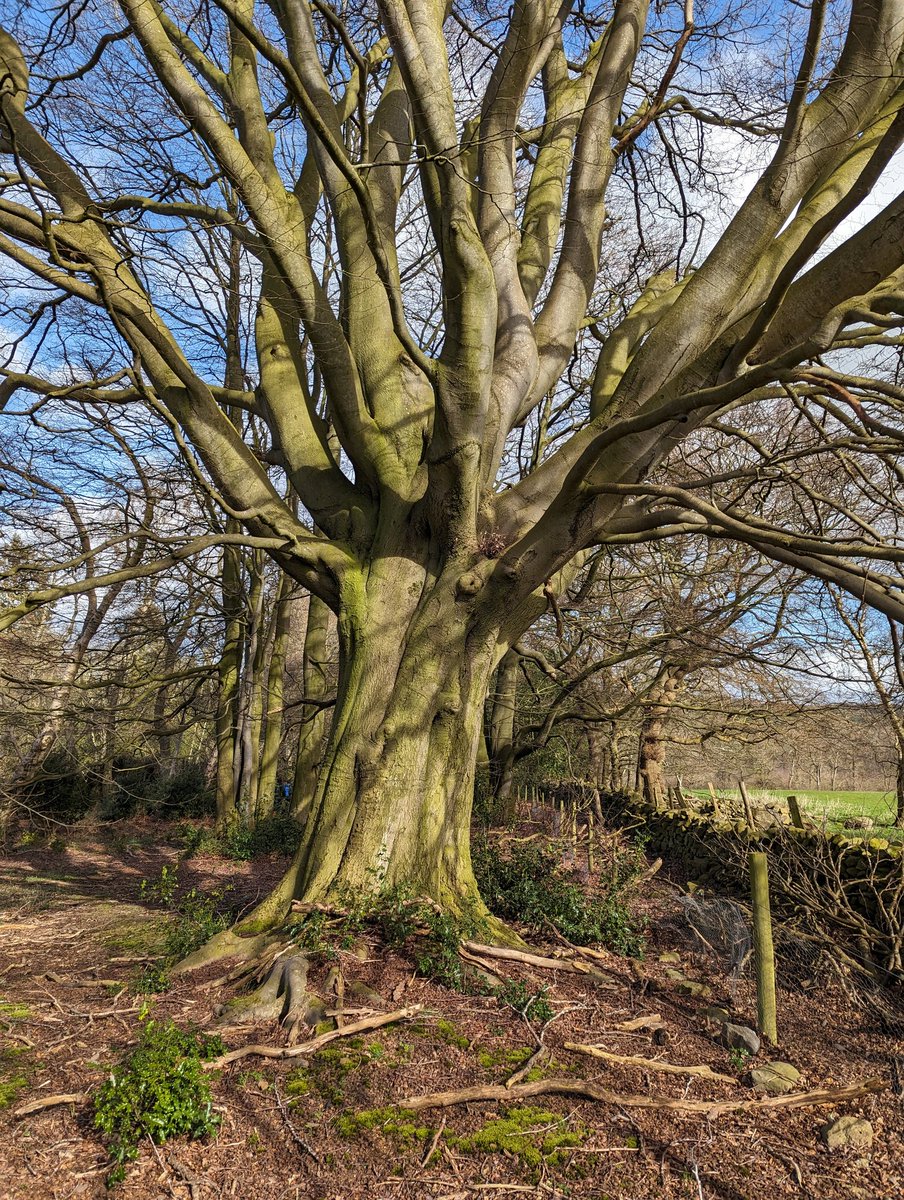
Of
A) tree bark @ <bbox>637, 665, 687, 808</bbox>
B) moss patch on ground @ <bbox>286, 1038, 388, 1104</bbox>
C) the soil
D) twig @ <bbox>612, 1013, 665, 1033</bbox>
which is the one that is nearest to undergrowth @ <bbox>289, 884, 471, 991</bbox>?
the soil

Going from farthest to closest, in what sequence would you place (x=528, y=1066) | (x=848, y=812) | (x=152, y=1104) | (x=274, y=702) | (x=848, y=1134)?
(x=274, y=702) < (x=848, y=812) < (x=528, y=1066) < (x=848, y=1134) < (x=152, y=1104)

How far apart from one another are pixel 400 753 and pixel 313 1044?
1.86 metres

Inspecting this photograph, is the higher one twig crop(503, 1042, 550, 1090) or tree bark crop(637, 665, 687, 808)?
tree bark crop(637, 665, 687, 808)

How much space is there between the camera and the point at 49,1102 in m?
2.99

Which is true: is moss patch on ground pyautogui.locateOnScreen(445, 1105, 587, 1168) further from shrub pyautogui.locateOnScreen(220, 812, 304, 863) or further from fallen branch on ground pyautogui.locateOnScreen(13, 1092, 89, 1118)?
shrub pyautogui.locateOnScreen(220, 812, 304, 863)

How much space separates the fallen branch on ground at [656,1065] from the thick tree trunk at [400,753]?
53.8 inches

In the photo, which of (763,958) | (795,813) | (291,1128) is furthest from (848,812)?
(291,1128)

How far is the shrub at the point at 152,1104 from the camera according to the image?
2725 mm

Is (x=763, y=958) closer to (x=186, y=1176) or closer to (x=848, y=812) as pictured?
(x=186, y=1176)

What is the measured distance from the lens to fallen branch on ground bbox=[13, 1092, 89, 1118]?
2.94m

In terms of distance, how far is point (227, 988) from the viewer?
414cm

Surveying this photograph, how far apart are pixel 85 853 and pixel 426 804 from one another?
9462mm

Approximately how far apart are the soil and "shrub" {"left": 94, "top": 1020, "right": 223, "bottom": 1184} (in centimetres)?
6

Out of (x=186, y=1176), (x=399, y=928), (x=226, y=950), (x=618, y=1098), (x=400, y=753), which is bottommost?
(x=186, y=1176)
